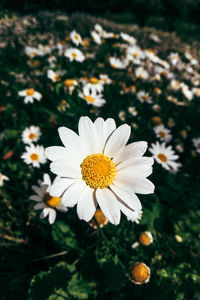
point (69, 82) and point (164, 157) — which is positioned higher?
point (69, 82)

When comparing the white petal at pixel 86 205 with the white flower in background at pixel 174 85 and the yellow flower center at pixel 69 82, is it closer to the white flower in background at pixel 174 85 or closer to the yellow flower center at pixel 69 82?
the yellow flower center at pixel 69 82

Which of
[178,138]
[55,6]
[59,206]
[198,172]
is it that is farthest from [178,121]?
[55,6]

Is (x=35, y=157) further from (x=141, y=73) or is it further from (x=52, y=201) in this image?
(x=141, y=73)

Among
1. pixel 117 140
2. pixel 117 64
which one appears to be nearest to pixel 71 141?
pixel 117 140

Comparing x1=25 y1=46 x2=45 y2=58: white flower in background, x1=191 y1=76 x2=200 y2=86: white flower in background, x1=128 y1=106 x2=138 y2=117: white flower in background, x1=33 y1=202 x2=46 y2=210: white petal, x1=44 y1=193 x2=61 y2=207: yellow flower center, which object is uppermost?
x1=25 y1=46 x2=45 y2=58: white flower in background

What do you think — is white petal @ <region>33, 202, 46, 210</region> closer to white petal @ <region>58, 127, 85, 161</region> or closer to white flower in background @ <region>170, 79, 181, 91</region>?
white petal @ <region>58, 127, 85, 161</region>

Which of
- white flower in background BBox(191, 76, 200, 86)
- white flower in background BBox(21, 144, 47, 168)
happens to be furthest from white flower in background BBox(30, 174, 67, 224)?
white flower in background BBox(191, 76, 200, 86)

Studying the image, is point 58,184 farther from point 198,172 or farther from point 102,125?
point 198,172
